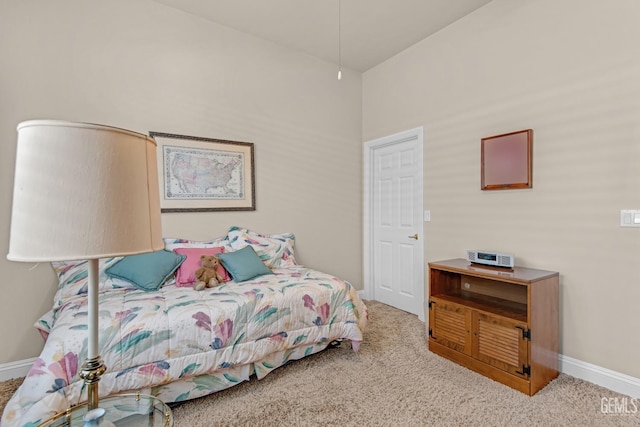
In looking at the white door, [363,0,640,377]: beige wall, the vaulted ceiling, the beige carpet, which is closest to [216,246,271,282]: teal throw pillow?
the beige carpet

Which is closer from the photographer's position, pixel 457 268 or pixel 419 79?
pixel 457 268

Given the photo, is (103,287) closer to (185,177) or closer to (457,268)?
(185,177)

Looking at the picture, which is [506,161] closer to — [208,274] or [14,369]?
[208,274]

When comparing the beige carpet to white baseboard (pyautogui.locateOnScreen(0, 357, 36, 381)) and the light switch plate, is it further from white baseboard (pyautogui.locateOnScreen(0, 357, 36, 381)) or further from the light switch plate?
the light switch plate

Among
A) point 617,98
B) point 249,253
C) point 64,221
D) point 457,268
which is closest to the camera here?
point 64,221

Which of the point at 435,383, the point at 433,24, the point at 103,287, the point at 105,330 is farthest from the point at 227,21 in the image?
the point at 435,383

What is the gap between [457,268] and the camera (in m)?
2.41

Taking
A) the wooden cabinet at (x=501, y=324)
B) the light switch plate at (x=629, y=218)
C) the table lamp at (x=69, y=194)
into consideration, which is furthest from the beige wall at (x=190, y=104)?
the light switch plate at (x=629, y=218)

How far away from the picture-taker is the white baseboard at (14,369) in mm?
2176

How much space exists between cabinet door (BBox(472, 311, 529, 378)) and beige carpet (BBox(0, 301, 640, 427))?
145 millimetres

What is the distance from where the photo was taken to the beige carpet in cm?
172

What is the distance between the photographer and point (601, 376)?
2.05m

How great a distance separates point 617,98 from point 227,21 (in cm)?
318

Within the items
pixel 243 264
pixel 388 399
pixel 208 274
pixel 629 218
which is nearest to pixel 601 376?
pixel 629 218
